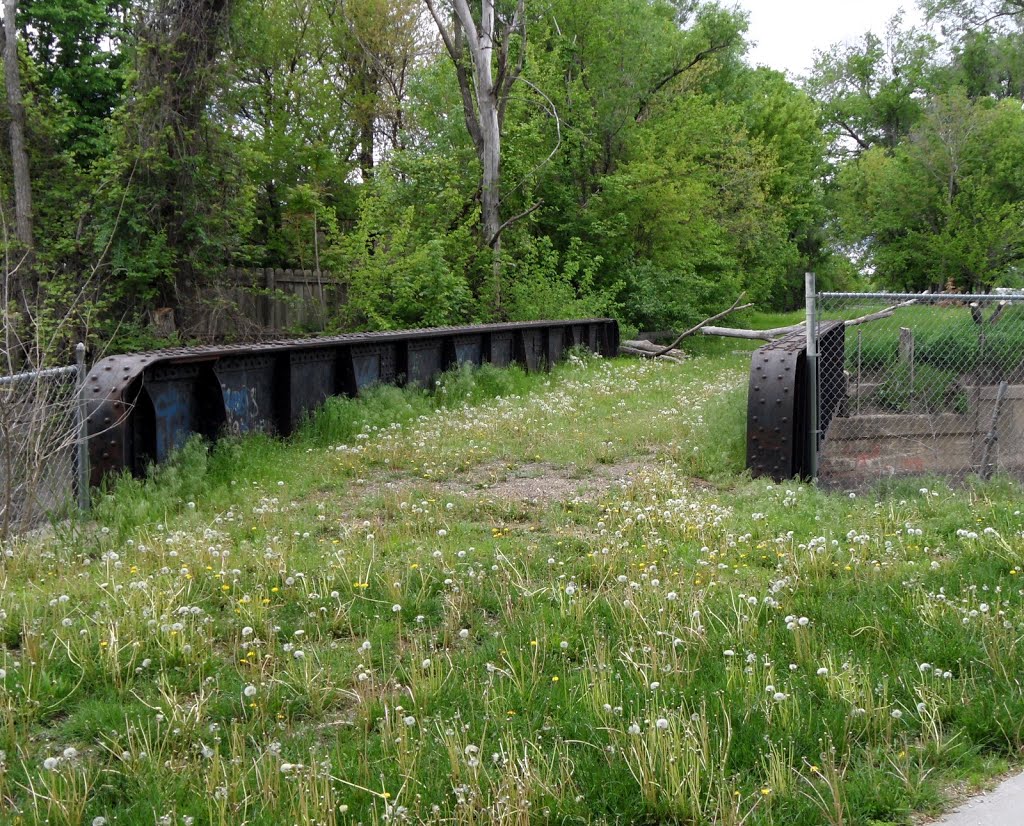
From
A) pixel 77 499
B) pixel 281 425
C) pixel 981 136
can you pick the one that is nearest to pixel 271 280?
pixel 281 425

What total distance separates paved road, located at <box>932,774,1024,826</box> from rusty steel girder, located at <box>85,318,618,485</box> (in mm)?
6151

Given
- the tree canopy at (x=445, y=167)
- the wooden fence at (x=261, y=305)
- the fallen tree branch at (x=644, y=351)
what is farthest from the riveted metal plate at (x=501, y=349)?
the fallen tree branch at (x=644, y=351)

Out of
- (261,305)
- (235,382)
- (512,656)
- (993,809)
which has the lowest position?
(993,809)

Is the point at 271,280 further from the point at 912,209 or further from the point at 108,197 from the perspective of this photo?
the point at 912,209

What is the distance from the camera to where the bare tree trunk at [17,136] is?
72.3 feet

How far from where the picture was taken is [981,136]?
3144 cm

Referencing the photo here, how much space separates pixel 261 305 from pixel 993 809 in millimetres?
22802

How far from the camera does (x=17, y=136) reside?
2252cm

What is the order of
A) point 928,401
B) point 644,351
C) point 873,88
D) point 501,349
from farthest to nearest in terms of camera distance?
point 873,88 < point 644,351 < point 501,349 < point 928,401

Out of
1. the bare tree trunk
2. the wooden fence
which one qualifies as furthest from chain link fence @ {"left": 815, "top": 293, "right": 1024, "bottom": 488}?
the bare tree trunk

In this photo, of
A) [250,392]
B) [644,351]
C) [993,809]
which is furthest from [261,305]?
[993,809]

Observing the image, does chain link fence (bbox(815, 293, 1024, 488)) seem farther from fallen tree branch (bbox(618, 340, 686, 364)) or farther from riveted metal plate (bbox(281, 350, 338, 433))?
fallen tree branch (bbox(618, 340, 686, 364))

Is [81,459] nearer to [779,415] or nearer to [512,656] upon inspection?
[512,656]

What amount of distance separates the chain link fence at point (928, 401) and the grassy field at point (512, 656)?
2.45 meters
